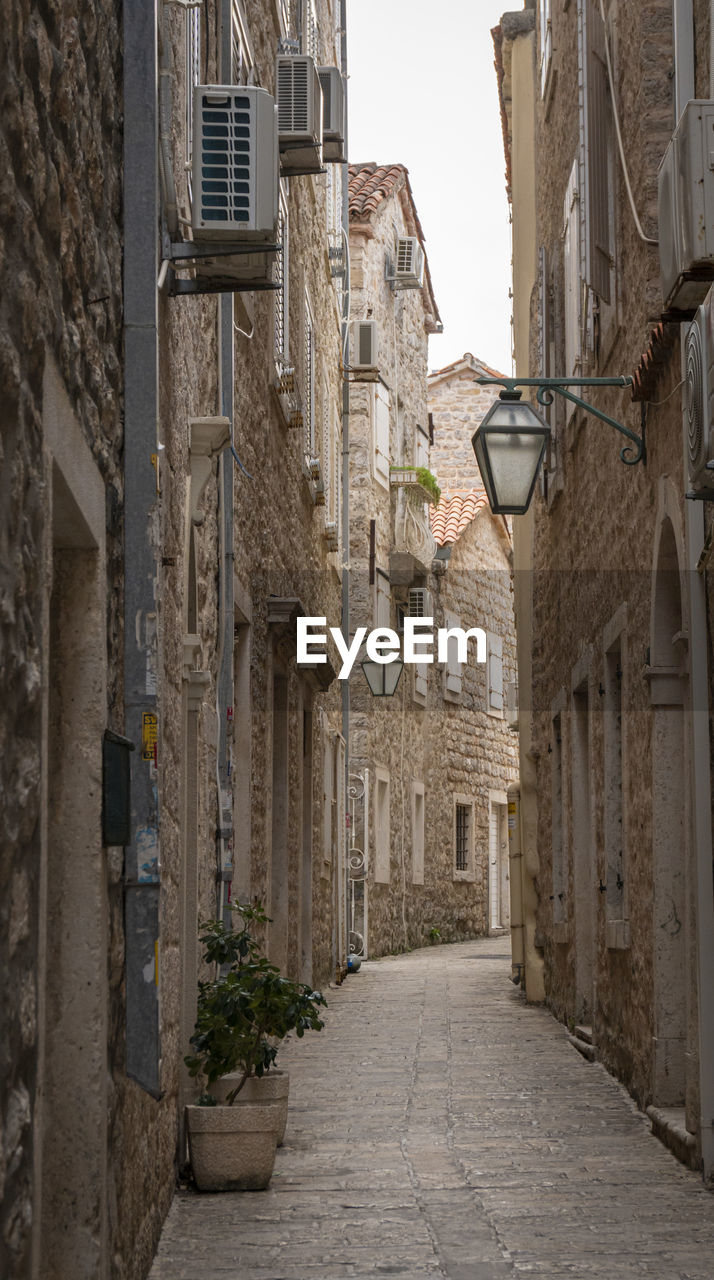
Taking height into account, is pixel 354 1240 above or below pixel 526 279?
below

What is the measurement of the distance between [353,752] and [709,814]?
15.2 metres

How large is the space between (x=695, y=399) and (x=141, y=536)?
7.04ft

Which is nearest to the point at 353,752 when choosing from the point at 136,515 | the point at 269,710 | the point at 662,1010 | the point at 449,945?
the point at 449,945

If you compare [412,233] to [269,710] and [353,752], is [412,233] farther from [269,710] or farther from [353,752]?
[269,710]

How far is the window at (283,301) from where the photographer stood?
39.2ft

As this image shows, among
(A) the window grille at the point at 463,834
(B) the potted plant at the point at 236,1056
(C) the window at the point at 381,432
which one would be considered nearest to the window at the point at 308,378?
(C) the window at the point at 381,432

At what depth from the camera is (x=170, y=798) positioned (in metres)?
5.98

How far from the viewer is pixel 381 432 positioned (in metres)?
23.8

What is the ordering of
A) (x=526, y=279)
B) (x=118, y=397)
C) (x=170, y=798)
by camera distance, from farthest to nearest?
(x=526, y=279)
(x=170, y=798)
(x=118, y=397)

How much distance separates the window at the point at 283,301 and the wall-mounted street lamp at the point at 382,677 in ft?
23.0

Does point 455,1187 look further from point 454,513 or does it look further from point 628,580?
point 454,513

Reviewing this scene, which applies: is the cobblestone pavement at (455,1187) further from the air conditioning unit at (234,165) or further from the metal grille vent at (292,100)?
the metal grille vent at (292,100)

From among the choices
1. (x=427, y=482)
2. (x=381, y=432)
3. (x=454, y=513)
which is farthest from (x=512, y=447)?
(x=454, y=513)

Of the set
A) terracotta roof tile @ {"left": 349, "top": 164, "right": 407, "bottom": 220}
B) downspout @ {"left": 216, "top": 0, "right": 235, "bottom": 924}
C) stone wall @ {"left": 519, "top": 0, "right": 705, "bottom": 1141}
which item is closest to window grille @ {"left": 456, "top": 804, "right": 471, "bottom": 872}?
terracotta roof tile @ {"left": 349, "top": 164, "right": 407, "bottom": 220}
